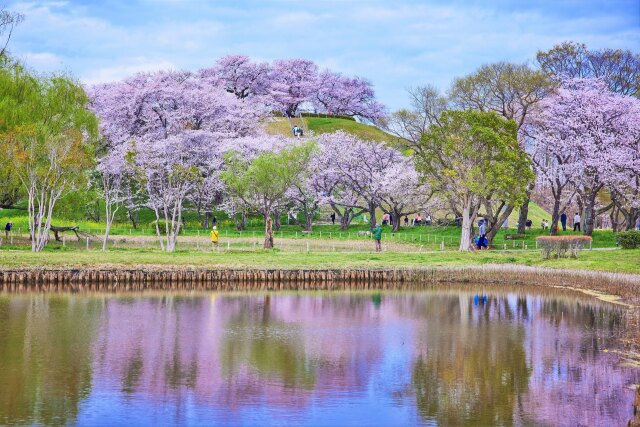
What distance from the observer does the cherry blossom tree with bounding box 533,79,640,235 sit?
199 ft

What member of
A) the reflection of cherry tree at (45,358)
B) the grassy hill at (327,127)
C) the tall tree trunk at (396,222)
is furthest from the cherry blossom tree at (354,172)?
the reflection of cherry tree at (45,358)

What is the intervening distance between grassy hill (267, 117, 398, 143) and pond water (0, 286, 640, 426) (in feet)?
225

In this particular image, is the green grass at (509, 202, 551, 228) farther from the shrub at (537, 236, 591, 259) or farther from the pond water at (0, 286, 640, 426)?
the pond water at (0, 286, 640, 426)

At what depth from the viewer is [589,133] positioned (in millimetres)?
62156

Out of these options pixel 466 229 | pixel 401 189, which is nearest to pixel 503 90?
pixel 466 229

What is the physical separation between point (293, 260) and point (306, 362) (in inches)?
881

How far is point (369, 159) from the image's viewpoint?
76750 mm

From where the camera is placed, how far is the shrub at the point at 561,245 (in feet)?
154

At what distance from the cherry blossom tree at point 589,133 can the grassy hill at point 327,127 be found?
39726 millimetres

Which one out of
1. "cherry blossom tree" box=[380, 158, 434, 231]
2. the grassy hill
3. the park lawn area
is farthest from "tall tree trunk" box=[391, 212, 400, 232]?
the grassy hill

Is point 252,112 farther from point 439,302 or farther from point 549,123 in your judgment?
point 439,302

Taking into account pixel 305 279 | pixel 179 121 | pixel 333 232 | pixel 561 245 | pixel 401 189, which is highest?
pixel 179 121

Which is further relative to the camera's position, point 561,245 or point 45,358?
point 561,245

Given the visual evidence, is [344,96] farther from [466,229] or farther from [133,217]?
Answer: [466,229]
